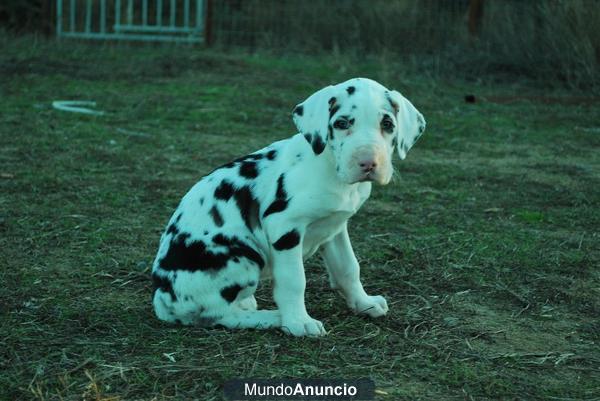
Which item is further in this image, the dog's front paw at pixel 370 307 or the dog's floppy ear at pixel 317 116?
the dog's front paw at pixel 370 307

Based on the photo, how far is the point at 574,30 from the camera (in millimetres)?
11820

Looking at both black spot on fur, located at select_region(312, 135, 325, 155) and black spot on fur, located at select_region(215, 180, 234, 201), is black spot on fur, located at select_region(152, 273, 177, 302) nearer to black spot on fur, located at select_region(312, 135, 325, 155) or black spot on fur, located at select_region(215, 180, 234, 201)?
black spot on fur, located at select_region(215, 180, 234, 201)

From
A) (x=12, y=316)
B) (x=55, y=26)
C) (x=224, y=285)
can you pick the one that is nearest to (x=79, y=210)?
(x=12, y=316)

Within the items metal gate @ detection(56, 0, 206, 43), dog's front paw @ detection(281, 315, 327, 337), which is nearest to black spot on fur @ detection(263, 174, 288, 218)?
dog's front paw @ detection(281, 315, 327, 337)

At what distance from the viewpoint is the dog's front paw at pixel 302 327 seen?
3875mm

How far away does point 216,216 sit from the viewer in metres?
4.02

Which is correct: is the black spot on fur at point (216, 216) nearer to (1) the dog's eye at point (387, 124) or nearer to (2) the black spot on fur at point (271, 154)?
(2) the black spot on fur at point (271, 154)

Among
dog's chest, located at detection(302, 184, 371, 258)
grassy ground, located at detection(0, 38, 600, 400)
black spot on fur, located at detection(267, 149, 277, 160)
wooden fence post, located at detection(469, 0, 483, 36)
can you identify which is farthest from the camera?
wooden fence post, located at detection(469, 0, 483, 36)

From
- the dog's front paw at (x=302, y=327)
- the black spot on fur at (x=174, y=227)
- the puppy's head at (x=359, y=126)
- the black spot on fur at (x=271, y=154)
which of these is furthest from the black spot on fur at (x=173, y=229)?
the puppy's head at (x=359, y=126)

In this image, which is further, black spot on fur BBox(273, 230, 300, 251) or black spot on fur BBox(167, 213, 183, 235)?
black spot on fur BBox(167, 213, 183, 235)

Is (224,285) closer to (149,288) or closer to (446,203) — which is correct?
(149,288)

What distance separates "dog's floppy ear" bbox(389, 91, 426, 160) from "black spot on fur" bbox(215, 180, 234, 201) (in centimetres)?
77

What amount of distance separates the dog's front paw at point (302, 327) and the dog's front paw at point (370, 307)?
1.18 feet

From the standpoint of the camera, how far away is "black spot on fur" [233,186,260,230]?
13.1 feet
